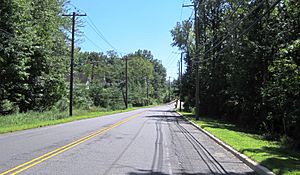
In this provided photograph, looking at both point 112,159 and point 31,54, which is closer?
point 112,159

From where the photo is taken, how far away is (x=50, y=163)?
10.8 m

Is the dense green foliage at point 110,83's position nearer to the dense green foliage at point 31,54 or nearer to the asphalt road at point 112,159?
the dense green foliage at point 31,54

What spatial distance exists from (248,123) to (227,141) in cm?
1776

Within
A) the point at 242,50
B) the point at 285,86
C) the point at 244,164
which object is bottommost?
the point at 244,164


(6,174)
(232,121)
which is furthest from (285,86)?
(232,121)

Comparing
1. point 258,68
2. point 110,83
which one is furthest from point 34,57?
point 110,83

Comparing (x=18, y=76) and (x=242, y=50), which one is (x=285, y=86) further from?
(x=18, y=76)

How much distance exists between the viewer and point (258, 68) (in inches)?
1281

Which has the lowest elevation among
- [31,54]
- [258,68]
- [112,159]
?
[112,159]

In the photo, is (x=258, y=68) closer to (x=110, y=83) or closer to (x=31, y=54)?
(x=31, y=54)

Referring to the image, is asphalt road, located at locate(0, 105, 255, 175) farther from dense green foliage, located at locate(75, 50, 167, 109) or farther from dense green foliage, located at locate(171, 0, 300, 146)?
dense green foliage, located at locate(75, 50, 167, 109)

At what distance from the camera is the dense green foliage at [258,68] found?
69.3ft

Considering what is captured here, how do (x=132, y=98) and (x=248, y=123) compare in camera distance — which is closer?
(x=248, y=123)

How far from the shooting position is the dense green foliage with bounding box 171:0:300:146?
2113 centimetres
